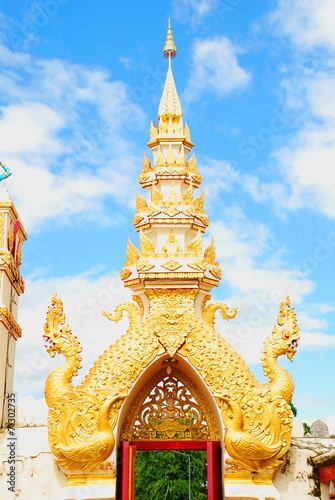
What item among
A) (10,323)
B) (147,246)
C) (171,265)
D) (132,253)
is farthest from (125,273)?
(10,323)

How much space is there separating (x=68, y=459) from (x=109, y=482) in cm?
80

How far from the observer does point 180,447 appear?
452 inches

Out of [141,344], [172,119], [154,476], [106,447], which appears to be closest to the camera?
[106,447]

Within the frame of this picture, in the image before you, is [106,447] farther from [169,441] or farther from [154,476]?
[154,476]

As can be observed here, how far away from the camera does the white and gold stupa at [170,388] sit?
10703mm

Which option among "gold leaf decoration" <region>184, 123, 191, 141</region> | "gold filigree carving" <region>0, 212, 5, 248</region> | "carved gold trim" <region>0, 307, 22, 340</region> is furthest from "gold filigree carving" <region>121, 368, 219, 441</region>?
"gold leaf decoration" <region>184, 123, 191, 141</region>

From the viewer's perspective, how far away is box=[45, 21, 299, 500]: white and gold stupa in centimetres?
1070

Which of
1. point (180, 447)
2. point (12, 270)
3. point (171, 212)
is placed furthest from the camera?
point (171, 212)

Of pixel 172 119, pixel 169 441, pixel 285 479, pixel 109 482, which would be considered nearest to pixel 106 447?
pixel 109 482

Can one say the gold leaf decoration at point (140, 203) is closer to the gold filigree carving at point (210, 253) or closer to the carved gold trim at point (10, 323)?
the gold filigree carving at point (210, 253)

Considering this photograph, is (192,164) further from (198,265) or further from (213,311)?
(213,311)

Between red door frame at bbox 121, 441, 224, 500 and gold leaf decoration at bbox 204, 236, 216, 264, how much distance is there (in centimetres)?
345

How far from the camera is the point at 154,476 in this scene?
2327 cm

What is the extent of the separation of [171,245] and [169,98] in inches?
151
